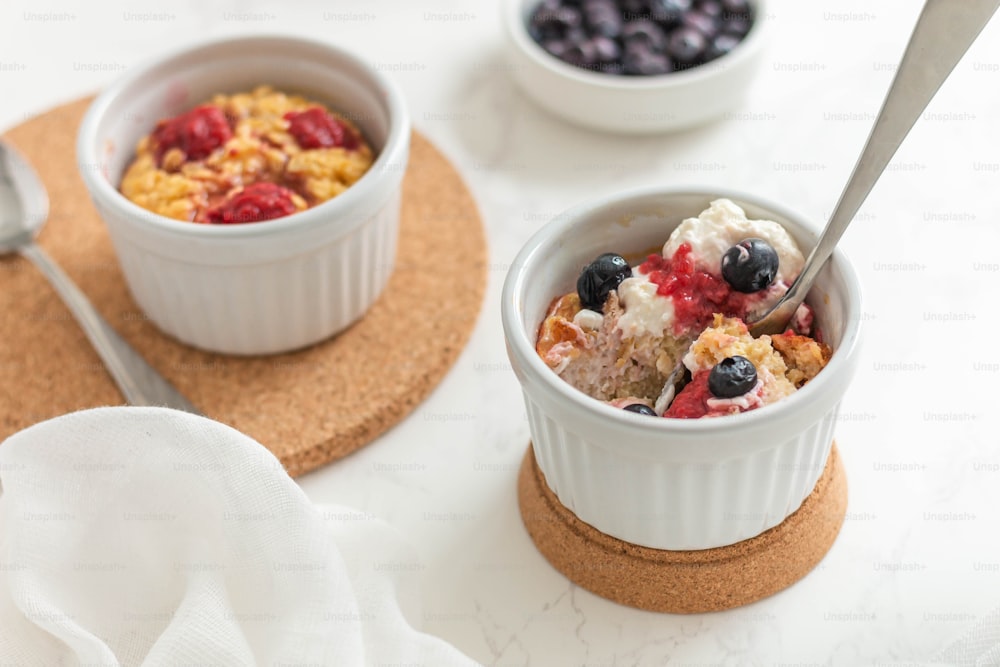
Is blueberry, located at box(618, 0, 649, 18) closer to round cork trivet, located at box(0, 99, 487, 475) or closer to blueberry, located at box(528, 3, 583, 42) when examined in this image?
blueberry, located at box(528, 3, 583, 42)

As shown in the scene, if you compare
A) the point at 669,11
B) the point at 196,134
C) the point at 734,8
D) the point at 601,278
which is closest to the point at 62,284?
the point at 196,134

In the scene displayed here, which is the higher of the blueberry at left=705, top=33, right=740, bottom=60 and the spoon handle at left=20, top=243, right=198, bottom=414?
the blueberry at left=705, top=33, right=740, bottom=60

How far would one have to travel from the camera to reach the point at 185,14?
7.51ft

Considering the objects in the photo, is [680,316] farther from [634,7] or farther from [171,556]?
[634,7]

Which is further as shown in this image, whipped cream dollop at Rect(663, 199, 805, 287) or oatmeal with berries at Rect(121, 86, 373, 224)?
oatmeal with berries at Rect(121, 86, 373, 224)

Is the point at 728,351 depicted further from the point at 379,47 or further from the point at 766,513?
the point at 379,47

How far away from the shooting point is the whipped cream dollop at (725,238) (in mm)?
1249

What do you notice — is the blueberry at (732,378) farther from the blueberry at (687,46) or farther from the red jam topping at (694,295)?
the blueberry at (687,46)

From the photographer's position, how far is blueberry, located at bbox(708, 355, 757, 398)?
3.73ft

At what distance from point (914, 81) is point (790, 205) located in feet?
2.56

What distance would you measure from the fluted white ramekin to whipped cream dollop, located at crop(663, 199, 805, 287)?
0.10 ft

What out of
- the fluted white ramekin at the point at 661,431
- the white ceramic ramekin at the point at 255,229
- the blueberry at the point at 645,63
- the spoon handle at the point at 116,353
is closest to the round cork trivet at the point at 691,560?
the fluted white ramekin at the point at 661,431

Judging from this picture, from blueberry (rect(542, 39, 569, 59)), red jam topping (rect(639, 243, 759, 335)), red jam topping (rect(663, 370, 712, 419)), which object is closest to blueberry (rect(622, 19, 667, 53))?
blueberry (rect(542, 39, 569, 59))

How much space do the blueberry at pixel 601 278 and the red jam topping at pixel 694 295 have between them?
0.15ft
